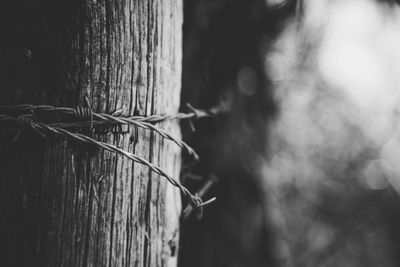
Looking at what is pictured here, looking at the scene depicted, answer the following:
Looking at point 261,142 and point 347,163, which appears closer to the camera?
point 261,142

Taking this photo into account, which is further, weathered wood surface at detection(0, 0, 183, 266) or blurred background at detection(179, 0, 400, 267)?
blurred background at detection(179, 0, 400, 267)

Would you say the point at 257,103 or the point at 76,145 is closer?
the point at 76,145

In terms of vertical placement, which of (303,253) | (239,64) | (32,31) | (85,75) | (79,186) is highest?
(239,64)

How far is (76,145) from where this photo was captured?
2.67 feet

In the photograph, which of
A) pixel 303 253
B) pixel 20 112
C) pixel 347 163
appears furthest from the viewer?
pixel 347 163

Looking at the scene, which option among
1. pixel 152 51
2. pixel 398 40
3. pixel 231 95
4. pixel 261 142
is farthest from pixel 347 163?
pixel 152 51

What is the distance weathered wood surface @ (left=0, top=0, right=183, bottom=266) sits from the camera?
2.60 ft

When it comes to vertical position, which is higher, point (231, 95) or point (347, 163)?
point (231, 95)

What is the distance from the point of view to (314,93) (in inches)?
194

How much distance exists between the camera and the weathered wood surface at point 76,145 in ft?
2.60

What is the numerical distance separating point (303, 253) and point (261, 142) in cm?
347

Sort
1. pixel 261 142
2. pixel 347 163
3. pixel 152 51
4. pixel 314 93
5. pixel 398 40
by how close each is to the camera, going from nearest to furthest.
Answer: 1. pixel 152 51
2. pixel 261 142
3. pixel 398 40
4. pixel 314 93
5. pixel 347 163

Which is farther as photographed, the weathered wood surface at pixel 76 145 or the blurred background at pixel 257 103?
the blurred background at pixel 257 103

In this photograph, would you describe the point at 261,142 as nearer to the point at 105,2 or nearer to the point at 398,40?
the point at 398,40
